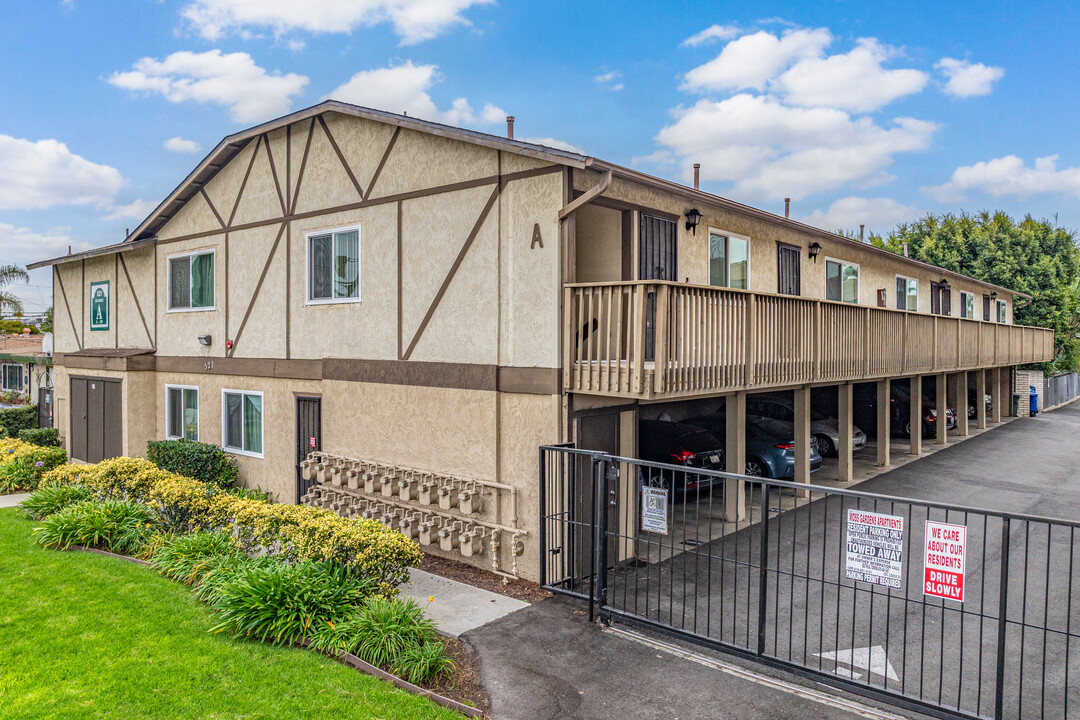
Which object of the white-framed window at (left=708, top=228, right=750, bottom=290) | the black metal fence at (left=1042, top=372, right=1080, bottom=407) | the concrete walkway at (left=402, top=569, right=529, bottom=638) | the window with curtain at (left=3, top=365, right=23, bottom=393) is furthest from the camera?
the window with curtain at (left=3, top=365, right=23, bottom=393)

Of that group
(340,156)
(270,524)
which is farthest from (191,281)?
(270,524)

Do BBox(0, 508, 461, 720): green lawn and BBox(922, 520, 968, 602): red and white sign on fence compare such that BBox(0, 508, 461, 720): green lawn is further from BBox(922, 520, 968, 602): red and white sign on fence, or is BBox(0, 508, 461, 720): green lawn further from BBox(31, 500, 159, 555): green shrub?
BBox(922, 520, 968, 602): red and white sign on fence

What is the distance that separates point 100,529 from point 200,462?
3.73m

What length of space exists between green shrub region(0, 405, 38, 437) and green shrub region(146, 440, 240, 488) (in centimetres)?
1138

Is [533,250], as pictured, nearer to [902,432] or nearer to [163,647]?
[163,647]

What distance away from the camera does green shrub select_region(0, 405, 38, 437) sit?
70.0 ft

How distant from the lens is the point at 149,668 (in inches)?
227

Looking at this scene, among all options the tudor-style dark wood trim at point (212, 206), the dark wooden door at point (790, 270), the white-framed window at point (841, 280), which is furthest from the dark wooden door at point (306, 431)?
the white-framed window at point (841, 280)

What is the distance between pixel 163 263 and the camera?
15.3 meters

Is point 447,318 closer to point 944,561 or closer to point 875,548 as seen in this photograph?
point 875,548

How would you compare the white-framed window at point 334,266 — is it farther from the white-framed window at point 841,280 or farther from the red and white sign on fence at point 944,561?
the white-framed window at point 841,280

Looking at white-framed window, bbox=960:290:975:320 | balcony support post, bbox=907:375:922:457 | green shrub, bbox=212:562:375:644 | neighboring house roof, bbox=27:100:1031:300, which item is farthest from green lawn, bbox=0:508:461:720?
white-framed window, bbox=960:290:975:320

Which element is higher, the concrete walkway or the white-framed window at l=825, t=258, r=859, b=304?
the white-framed window at l=825, t=258, r=859, b=304

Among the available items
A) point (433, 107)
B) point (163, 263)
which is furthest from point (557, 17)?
point (433, 107)
